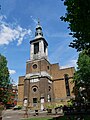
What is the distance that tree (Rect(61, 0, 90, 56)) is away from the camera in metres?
9.52

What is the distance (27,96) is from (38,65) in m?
8.69

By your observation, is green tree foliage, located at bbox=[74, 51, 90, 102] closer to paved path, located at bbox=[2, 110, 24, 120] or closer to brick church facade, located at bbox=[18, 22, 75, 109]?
brick church facade, located at bbox=[18, 22, 75, 109]

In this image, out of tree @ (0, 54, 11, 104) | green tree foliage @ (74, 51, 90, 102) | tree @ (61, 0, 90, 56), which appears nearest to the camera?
tree @ (61, 0, 90, 56)

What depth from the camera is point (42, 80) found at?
3850 cm

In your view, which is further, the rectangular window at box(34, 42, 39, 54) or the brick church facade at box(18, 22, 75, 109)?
the rectangular window at box(34, 42, 39, 54)

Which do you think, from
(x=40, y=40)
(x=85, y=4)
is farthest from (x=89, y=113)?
(x=40, y=40)

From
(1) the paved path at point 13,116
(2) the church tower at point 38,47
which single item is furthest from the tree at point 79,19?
(2) the church tower at point 38,47

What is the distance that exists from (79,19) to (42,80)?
2923 cm

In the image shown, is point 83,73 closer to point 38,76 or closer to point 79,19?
point 38,76

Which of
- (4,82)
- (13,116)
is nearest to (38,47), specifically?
(4,82)

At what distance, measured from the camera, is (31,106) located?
3769cm

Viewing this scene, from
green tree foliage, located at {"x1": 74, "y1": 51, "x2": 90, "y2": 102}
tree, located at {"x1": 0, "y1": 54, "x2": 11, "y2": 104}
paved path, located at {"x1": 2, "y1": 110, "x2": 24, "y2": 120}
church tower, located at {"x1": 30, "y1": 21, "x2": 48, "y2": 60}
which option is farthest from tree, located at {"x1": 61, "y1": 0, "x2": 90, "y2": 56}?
church tower, located at {"x1": 30, "y1": 21, "x2": 48, "y2": 60}

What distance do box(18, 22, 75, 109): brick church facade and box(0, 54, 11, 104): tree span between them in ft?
17.4

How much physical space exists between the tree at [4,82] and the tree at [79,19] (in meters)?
25.5
